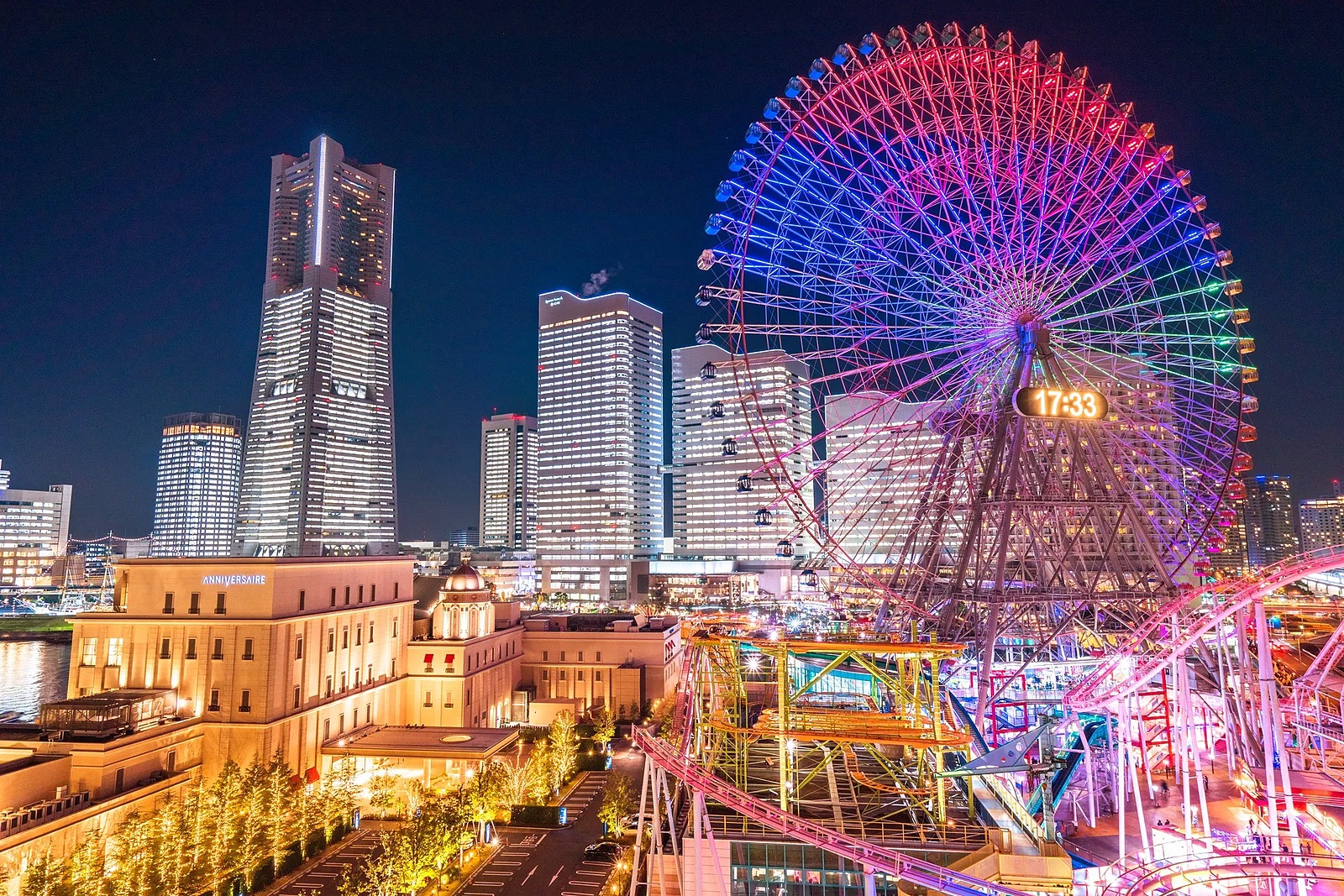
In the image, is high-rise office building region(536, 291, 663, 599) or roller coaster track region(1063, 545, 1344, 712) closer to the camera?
roller coaster track region(1063, 545, 1344, 712)

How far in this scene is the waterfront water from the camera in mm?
88125

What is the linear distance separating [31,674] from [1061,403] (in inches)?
5281

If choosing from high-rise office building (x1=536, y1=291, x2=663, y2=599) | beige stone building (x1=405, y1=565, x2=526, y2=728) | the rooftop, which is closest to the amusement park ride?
the rooftop

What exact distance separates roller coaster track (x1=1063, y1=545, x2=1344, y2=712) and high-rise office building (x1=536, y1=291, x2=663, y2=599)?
152 meters

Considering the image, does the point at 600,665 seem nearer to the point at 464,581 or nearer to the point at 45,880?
the point at 464,581

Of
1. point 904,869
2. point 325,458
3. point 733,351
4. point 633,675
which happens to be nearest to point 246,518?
point 325,458

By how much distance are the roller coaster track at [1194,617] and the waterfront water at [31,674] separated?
3254 inches

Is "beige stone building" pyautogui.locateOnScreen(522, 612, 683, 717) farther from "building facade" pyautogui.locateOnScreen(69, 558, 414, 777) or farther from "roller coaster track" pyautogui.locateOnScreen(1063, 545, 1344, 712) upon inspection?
"roller coaster track" pyautogui.locateOnScreen(1063, 545, 1344, 712)

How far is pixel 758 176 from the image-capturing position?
3753 centimetres

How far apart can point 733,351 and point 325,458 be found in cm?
17748

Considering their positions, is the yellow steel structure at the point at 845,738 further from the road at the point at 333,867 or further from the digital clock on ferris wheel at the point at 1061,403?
the road at the point at 333,867

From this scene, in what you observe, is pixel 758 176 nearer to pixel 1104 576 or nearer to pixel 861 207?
pixel 861 207

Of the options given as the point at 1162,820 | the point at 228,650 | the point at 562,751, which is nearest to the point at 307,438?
the point at 228,650

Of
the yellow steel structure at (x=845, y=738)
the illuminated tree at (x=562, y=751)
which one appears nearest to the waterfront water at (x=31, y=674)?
the illuminated tree at (x=562, y=751)
